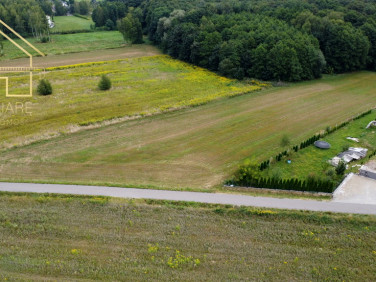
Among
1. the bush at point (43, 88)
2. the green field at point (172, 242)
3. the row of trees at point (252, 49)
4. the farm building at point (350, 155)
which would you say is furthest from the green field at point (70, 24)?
the farm building at point (350, 155)

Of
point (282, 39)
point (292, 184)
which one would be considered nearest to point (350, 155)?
point (292, 184)

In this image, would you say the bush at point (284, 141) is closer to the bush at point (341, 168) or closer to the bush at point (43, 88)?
the bush at point (341, 168)

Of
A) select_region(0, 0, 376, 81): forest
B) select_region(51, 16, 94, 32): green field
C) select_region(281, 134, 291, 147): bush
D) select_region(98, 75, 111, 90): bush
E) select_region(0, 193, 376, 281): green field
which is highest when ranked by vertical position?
select_region(0, 0, 376, 81): forest

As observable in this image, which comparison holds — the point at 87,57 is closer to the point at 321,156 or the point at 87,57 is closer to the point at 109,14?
the point at 109,14

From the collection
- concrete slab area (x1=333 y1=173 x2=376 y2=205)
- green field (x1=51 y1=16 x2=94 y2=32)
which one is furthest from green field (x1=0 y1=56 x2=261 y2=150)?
green field (x1=51 y1=16 x2=94 y2=32)

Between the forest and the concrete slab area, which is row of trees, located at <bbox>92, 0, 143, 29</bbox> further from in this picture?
the concrete slab area

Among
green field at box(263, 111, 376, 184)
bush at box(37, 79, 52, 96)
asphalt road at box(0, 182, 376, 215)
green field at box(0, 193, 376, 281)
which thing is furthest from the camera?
bush at box(37, 79, 52, 96)

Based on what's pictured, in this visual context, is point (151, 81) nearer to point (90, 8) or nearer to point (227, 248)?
point (227, 248)

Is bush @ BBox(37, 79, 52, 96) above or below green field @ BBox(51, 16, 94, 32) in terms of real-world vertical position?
below
